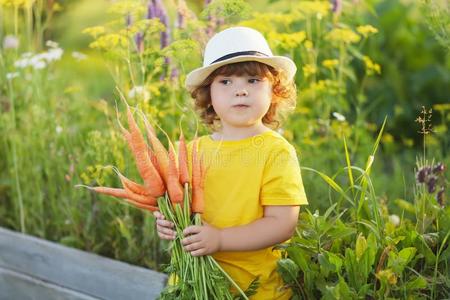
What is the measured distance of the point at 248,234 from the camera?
2291 mm

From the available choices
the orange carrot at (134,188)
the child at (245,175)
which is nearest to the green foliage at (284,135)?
the child at (245,175)

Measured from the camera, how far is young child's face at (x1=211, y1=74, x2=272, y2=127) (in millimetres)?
2332

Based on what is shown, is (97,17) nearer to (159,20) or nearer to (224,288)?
(159,20)

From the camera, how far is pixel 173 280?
2414 mm

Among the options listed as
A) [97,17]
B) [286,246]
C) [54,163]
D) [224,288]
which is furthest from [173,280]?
[97,17]

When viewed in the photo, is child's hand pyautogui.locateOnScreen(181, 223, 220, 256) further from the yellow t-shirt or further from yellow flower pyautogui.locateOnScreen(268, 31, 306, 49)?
yellow flower pyautogui.locateOnScreen(268, 31, 306, 49)

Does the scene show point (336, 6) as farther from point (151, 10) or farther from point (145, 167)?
point (145, 167)

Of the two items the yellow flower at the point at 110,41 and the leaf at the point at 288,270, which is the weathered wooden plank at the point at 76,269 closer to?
the leaf at the point at 288,270

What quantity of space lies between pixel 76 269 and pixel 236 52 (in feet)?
4.41

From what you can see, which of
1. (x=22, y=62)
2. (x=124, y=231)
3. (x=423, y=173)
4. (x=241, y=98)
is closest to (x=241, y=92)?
(x=241, y=98)

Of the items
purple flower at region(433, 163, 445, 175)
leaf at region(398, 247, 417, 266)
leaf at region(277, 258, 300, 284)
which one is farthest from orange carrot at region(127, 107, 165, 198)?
purple flower at region(433, 163, 445, 175)

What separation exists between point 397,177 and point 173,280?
176 centimetres

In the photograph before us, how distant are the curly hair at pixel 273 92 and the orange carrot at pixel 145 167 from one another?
0.91ft

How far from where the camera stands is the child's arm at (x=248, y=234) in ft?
7.39
